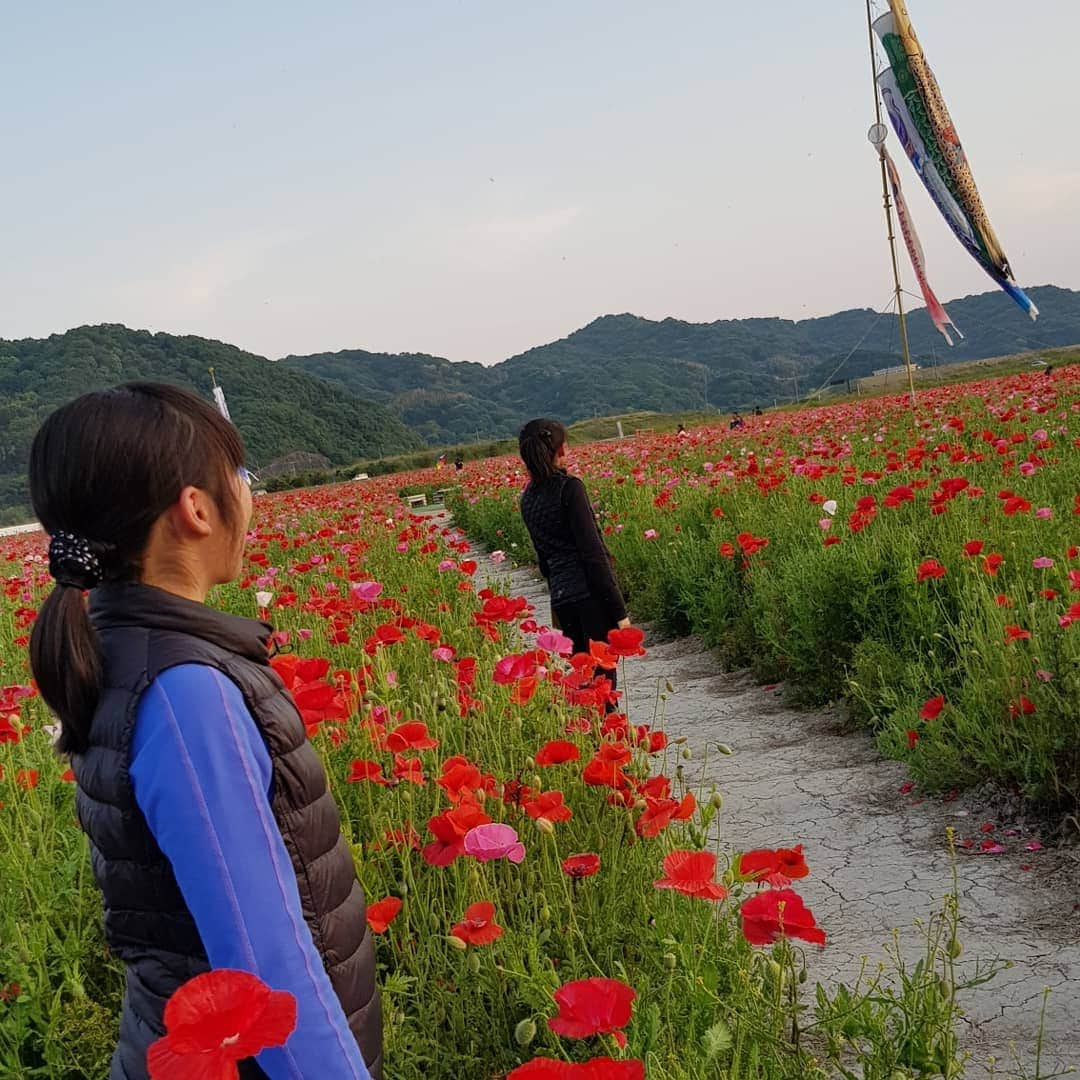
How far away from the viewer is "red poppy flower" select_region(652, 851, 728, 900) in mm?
1377

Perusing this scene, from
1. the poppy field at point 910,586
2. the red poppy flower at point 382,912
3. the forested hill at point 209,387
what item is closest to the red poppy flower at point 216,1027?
the red poppy flower at point 382,912

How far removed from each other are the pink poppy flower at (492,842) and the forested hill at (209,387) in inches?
2985

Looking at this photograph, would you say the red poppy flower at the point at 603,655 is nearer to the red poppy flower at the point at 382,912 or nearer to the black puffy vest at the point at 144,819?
the red poppy flower at the point at 382,912

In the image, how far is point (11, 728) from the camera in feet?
8.12

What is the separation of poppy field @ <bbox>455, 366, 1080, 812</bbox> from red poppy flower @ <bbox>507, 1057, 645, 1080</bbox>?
2.04m

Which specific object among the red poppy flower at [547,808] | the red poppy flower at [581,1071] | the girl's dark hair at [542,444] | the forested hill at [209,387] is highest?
the forested hill at [209,387]

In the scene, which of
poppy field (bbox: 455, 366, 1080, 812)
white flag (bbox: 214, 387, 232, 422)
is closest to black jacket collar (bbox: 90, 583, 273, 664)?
white flag (bbox: 214, 387, 232, 422)

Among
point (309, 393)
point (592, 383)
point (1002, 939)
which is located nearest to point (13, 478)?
point (309, 393)

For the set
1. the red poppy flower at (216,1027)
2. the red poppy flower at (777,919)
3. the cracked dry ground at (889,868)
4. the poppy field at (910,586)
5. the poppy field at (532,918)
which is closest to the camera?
the red poppy flower at (216,1027)

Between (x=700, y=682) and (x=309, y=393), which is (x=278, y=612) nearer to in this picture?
(x=700, y=682)

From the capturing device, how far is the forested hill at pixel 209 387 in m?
78.8

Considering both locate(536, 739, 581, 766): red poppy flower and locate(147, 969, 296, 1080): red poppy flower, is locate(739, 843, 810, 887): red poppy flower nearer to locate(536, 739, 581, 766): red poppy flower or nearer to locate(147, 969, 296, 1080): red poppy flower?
locate(536, 739, 581, 766): red poppy flower

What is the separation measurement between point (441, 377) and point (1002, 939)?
19126 centimetres

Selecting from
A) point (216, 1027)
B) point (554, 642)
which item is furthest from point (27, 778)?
point (216, 1027)
